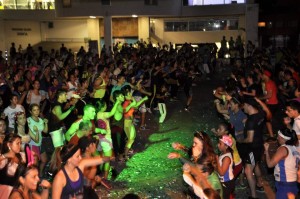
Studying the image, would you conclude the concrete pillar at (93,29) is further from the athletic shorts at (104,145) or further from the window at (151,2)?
the athletic shorts at (104,145)

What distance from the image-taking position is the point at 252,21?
25859 mm

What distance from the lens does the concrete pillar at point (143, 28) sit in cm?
2769

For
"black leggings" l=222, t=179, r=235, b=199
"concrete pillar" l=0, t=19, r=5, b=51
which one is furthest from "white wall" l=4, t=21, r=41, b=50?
"black leggings" l=222, t=179, r=235, b=199

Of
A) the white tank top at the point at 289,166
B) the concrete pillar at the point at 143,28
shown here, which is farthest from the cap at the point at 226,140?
the concrete pillar at the point at 143,28

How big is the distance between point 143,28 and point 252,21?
7700 millimetres

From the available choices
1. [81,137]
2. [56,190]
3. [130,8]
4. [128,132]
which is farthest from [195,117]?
[130,8]

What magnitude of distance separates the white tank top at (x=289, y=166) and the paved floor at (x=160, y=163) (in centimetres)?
155

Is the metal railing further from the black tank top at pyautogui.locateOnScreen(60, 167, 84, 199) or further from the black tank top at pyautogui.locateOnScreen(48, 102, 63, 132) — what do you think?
the black tank top at pyautogui.locateOnScreen(60, 167, 84, 199)

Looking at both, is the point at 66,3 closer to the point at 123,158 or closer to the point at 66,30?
the point at 66,30

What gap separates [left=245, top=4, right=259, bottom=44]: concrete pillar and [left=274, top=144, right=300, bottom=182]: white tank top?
2207 cm

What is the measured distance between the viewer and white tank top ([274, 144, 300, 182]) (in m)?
4.73

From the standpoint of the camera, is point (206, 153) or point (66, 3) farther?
point (66, 3)

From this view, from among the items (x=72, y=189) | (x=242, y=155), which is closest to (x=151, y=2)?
(x=242, y=155)

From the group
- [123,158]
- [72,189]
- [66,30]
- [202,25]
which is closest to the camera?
[72,189]
